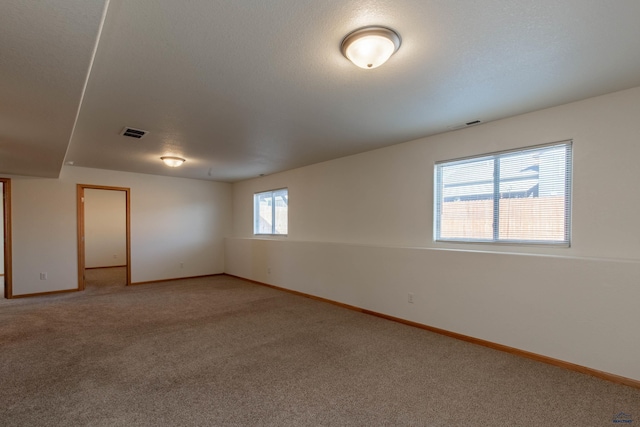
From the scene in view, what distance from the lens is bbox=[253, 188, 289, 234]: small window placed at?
6430mm

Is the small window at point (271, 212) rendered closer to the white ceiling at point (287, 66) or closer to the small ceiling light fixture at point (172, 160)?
the small ceiling light fixture at point (172, 160)

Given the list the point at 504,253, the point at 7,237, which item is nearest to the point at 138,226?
the point at 7,237

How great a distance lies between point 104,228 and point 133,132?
738 cm

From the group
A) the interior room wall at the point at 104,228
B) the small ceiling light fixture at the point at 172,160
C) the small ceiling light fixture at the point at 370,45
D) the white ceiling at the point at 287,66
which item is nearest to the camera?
the white ceiling at the point at 287,66

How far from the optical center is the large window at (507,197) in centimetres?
301

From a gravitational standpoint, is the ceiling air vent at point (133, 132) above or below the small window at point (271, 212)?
above

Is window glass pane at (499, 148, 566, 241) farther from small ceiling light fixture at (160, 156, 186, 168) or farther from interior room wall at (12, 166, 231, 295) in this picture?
interior room wall at (12, 166, 231, 295)

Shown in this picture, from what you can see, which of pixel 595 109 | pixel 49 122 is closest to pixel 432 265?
pixel 595 109

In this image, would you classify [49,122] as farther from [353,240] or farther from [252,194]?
[252,194]

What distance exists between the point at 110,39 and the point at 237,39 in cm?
75

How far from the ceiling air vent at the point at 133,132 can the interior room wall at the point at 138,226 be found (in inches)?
121

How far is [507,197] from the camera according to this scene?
11.0ft

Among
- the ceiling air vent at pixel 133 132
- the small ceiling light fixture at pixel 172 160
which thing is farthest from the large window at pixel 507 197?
the small ceiling light fixture at pixel 172 160

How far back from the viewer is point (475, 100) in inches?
110
